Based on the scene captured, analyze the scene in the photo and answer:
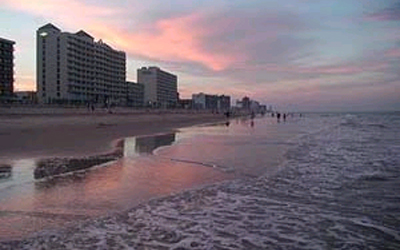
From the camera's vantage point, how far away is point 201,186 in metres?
11.6

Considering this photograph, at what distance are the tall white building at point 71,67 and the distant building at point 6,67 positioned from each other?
13567 mm

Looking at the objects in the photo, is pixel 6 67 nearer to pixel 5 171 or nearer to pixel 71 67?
pixel 71 67

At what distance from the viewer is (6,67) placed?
279 ft

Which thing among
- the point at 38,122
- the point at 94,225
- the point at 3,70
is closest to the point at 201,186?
the point at 94,225

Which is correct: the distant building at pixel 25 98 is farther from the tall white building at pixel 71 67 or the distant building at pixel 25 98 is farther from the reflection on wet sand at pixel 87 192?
the reflection on wet sand at pixel 87 192

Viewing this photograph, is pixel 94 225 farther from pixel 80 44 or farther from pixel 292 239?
pixel 80 44

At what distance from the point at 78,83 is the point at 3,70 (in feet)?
79.7

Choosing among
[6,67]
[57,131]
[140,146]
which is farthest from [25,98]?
[140,146]

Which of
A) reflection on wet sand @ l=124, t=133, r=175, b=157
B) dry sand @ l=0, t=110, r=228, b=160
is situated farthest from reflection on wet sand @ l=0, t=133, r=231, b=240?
dry sand @ l=0, t=110, r=228, b=160

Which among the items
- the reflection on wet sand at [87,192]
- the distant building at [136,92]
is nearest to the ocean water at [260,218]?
the reflection on wet sand at [87,192]

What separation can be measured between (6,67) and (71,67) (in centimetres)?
2099

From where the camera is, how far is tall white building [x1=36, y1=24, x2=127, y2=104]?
105 metres

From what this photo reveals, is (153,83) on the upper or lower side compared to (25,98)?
upper

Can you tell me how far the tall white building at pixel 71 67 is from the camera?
4126 inches
